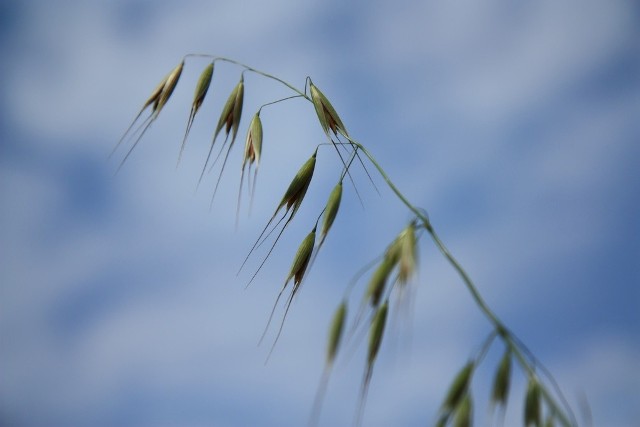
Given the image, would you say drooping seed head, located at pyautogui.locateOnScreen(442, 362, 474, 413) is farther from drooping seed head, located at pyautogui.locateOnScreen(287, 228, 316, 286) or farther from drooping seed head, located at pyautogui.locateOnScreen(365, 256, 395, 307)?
drooping seed head, located at pyautogui.locateOnScreen(287, 228, 316, 286)

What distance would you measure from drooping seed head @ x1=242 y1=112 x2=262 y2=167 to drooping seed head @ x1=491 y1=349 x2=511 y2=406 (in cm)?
91

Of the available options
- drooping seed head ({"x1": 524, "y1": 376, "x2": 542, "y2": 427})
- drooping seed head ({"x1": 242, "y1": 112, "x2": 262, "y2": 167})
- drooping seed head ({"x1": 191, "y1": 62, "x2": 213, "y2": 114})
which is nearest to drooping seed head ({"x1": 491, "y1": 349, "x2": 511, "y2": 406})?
drooping seed head ({"x1": 524, "y1": 376, "x2": 542, "y2": 427})

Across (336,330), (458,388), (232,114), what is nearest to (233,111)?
(232,114)

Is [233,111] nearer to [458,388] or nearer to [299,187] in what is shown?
[299,187]

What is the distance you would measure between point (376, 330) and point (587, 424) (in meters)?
0.43

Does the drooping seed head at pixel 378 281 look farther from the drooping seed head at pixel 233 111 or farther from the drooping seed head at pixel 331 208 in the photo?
the drooping seed head at pixel 233 111

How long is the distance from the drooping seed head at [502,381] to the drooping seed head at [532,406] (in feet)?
0.18

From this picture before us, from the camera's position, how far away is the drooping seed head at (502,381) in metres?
1.28

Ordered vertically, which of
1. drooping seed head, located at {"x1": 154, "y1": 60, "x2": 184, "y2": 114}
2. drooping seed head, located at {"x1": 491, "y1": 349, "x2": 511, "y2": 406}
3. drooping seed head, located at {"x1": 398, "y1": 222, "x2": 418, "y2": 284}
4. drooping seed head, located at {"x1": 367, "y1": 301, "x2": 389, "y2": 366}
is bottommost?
drooping seed head, located at {"x1": 491, "y1": 349, "x2": 511, "y2": 406}

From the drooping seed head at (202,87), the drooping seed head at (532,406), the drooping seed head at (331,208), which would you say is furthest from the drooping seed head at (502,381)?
the drooping seed head at (202,87)

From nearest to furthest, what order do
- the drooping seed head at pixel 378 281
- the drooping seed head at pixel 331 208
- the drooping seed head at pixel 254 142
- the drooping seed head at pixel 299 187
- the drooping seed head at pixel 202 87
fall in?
1. the drooping seed head at pixel 378 281
2. the drooping seed head at pixel 331 208
3. the drooping seed head at pixel 299 187
4. the drooping seed head at pixel 254 142
5. the drooping seed head at pixel 202 87

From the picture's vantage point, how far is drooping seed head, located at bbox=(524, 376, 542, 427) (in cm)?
122

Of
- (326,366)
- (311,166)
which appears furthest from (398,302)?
(311,166)

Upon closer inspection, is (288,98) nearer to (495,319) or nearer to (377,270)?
(377,270)
